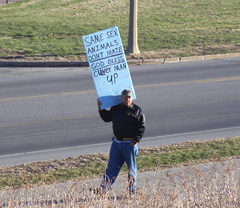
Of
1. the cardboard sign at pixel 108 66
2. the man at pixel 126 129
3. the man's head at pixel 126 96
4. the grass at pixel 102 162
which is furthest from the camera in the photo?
the grass at pixel 102 162

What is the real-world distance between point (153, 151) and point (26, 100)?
5693 millimetres

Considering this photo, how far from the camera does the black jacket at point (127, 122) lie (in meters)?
7.41

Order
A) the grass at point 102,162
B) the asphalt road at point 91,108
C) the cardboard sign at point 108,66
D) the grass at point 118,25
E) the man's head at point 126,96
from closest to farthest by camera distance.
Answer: the man's head at point 126,96 → the cardboard sign at point 108,66 → the grass at point 102,162 → the asphalt road at point 91,108 → the grass at point 118,25

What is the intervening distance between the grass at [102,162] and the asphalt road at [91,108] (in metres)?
0.86

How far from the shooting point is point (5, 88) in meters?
15.9

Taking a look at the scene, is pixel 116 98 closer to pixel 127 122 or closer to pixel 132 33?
pixel 127 122

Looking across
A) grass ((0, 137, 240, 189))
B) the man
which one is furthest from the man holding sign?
grass ((0, 137, 240, 189))

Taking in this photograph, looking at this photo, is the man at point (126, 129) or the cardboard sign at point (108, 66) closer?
the man at point (126, 129)

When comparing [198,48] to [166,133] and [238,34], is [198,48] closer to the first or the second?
[238,34]

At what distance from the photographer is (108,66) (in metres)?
7.61

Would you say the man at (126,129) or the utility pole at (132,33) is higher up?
the man at (126,129)

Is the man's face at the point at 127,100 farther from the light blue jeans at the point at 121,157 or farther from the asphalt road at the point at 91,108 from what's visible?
the asphalt road at the point at 91,108

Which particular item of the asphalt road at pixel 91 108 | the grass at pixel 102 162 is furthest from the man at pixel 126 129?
the asphalt road at pixel 91 108

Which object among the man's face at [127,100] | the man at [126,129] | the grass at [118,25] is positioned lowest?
the grass at [118,25]
